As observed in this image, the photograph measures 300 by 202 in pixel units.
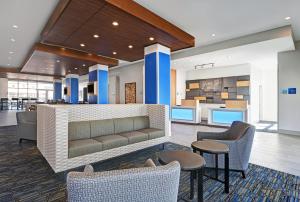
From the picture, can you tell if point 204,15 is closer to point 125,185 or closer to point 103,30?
point 103,30

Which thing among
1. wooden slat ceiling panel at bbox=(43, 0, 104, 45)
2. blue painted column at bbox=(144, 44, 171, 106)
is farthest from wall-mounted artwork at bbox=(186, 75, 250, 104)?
wooden slat ceiling panel at bbox=(43, 0, 104, 45)

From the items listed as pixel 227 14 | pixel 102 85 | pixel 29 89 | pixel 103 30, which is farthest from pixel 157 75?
pixel 29 89

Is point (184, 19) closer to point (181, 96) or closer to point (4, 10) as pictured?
point (4, 10)

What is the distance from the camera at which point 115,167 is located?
3139mm

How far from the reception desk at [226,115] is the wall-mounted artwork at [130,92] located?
16.2ft

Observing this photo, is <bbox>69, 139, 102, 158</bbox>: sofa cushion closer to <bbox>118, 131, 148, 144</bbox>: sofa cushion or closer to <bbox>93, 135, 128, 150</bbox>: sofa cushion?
Answer: <bbox>93, 135, 128, 150</bbox>: sofa cushion

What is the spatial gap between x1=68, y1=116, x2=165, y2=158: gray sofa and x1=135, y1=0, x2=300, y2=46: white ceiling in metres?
2.80

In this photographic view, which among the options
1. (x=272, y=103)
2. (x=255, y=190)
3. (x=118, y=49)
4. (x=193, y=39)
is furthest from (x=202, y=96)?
(x=255, y=190)

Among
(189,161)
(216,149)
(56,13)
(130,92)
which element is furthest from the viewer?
(130,92)

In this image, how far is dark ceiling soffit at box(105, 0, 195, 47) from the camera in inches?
136

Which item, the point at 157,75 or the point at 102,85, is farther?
the point at 102,85

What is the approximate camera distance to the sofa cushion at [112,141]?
10.5 feet

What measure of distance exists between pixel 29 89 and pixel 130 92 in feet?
46.0

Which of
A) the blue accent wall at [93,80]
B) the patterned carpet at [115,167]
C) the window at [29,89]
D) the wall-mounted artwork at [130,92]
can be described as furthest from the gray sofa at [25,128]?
the window at [29,89]
